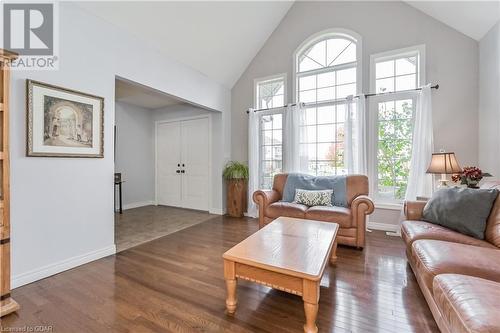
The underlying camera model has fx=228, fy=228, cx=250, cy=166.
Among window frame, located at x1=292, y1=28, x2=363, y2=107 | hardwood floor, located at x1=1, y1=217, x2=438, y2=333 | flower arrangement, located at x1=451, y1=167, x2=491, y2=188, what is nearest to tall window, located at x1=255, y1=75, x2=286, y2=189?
window frame, located at x1=292, y1=28, x2=363, y2=107

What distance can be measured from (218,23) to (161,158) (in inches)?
139

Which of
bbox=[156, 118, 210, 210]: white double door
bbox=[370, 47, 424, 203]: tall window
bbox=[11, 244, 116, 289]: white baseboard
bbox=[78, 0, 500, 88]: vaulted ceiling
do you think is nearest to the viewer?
bbox=[11, 244, 116, 289]: white baseboard

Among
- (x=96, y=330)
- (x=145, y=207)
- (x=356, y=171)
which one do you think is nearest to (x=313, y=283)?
(x=96, y=330)

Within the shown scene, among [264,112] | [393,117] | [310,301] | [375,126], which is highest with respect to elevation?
[264,112]

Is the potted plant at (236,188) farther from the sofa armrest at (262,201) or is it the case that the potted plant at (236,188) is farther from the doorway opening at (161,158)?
the sofa armrest at (262,201)

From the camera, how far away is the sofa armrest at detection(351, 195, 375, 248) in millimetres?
2791

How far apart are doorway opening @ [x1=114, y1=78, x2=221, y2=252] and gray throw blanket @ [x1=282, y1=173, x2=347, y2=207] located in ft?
5.78

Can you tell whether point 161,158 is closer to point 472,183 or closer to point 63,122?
A: point 63,122

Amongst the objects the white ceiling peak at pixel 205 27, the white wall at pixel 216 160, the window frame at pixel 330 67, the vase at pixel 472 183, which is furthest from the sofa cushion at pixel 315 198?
the white ceiling peak at pixel 205 27

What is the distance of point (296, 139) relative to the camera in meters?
4.07

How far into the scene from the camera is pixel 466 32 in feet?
10.0

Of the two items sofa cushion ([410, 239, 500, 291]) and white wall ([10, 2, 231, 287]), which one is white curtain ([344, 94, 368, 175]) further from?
white wall ([10, 2, 231, 287])

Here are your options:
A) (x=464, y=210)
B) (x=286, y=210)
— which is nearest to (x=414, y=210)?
(x=464, y=210)

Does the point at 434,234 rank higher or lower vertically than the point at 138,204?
higher
